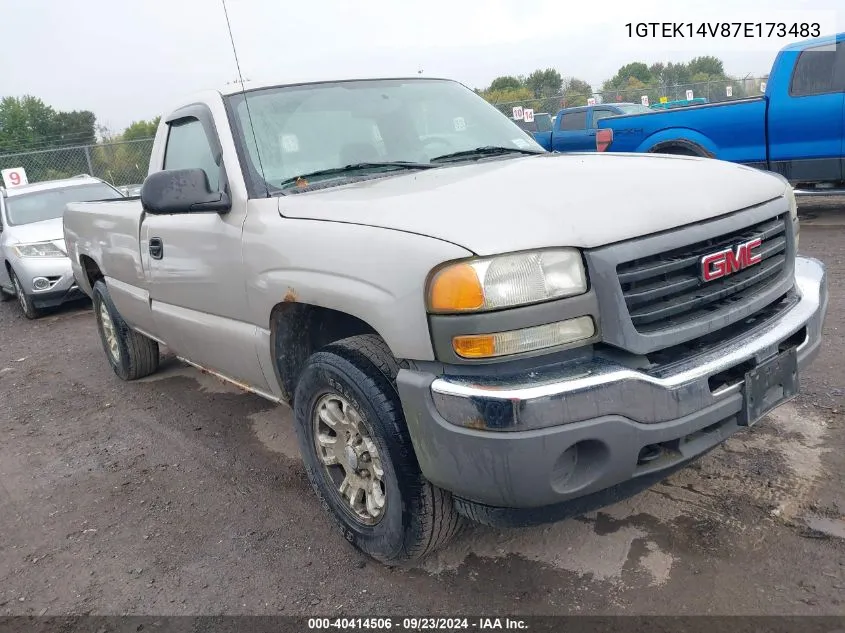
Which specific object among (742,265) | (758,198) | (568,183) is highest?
(568,183)

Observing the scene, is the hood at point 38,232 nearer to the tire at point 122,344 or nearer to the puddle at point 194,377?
the tire at point 122,344

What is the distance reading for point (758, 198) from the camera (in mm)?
2682

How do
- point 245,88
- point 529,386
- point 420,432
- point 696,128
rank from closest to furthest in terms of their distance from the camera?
point 529,386 → point 420,432 → point 245,88 → point 696,128

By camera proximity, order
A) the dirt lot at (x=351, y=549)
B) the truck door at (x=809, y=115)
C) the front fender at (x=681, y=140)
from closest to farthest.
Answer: the dirt lot at (x=351, y=549)
the truck door at (x=809, y=115)
the front fender at (x=681, y=140)

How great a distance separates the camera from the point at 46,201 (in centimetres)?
927

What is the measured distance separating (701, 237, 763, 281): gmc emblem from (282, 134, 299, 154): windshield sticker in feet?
5.96

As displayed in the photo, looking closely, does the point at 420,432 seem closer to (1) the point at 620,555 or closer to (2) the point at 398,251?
(2) the point at 398,251

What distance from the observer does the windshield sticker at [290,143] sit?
10.6 feet

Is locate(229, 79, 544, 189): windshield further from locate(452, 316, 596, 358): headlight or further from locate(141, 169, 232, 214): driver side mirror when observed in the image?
locate(452, 316, 596, 358): headlight

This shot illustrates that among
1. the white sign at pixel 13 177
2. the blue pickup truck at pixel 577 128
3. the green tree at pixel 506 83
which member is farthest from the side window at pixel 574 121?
the green tree at pixel 506 83

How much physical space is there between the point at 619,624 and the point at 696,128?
7.57m

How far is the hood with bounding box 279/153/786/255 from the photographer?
219 cm

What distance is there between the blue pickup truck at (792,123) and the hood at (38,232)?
7454 mm

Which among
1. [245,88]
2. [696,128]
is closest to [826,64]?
[696,128]
